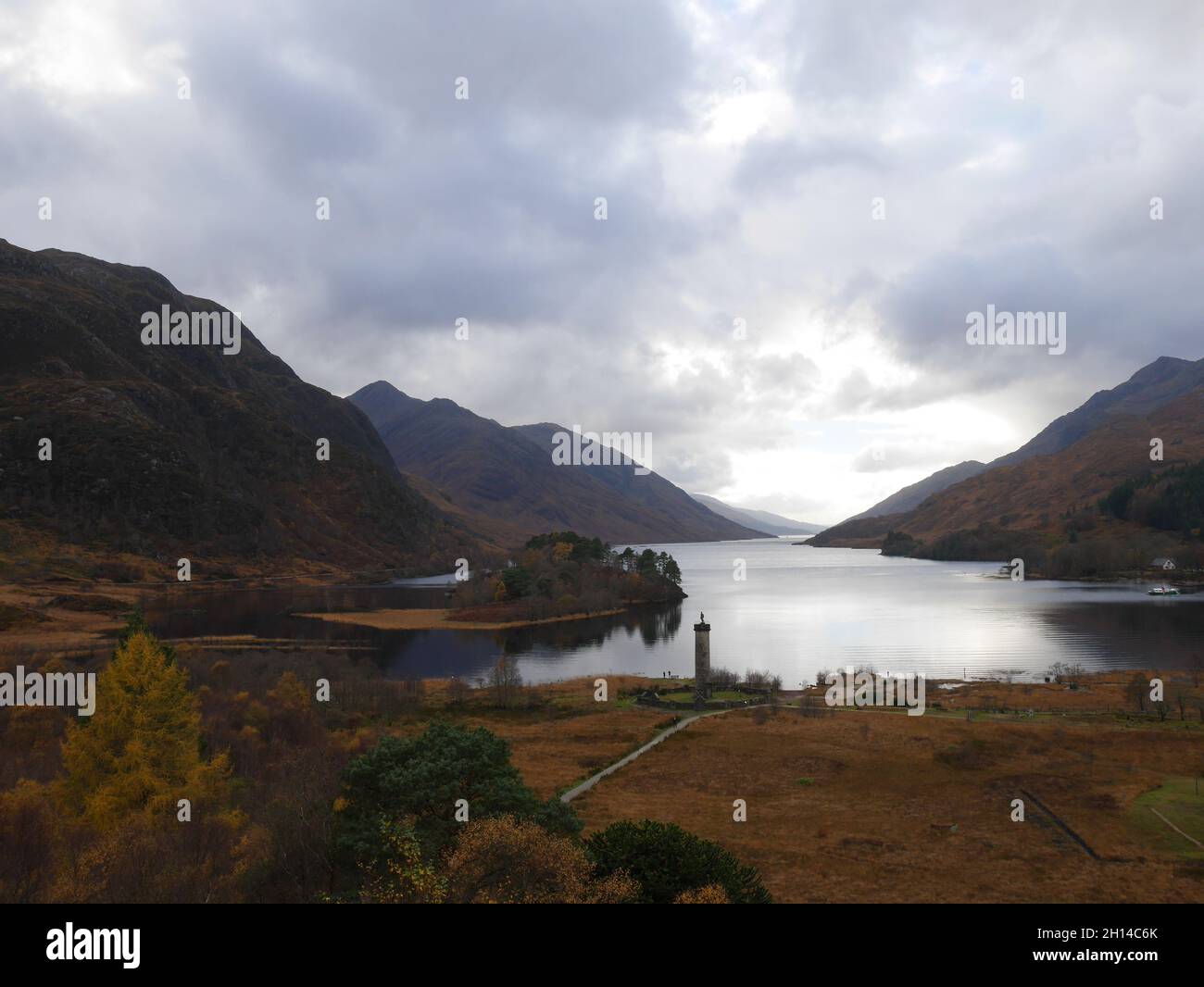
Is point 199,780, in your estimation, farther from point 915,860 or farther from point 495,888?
point 915,860

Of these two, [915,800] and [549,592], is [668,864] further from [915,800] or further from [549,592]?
[549,592]

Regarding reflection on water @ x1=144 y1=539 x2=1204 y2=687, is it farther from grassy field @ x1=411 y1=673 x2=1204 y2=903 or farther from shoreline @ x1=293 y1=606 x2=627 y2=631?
grassy field @ x1=411 y1=673 x2=1204 y2=903

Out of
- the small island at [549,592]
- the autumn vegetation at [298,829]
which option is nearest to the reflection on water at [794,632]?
the small island at [549,592]

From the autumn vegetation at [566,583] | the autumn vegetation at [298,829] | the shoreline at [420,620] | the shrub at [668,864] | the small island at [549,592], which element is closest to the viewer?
the autumn vegetation at [298,829]

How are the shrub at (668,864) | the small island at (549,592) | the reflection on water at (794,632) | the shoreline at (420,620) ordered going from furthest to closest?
the small island at (549,592) < the shoreline at (420,620) < the reflection on water at (794,632) < the shrub at (668,864)

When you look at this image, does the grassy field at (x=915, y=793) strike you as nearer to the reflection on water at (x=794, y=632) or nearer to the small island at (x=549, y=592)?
the reflection on water at (x=794, y=632)

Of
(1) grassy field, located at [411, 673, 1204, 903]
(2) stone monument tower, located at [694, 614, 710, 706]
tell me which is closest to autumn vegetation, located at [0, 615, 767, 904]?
(1) grassy field, located at [411, 673, 1204, 903]

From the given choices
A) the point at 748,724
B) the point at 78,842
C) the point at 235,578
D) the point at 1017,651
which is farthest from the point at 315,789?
the point at 235,578

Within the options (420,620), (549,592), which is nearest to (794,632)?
(549,592)

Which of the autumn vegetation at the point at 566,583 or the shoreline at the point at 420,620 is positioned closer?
the shoreline at the point at 420,620
